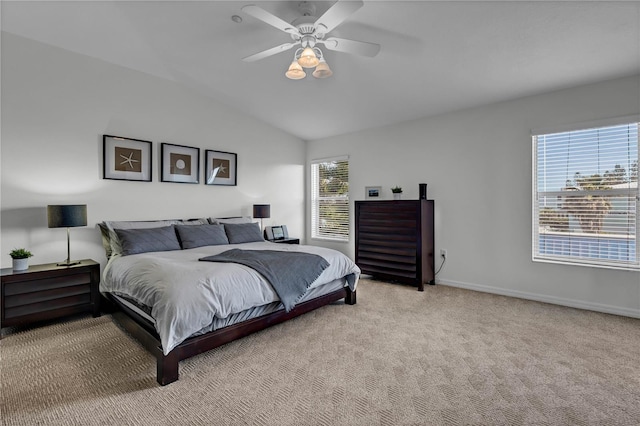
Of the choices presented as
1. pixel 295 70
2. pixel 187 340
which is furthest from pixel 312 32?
pixel 187 340

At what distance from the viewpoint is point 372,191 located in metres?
5.24

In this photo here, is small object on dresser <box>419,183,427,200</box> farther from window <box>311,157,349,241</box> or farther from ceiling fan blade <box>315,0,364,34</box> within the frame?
ceiling fan blade <box>315,0,364,34</box>

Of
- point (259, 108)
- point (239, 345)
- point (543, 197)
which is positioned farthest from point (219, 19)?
point (543, 197)

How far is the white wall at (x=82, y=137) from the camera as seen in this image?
10.7ft

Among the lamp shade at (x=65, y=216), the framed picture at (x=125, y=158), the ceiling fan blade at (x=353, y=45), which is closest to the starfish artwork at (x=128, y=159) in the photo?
the framed picture at (x=125, y=158)

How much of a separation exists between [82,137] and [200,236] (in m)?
1.77

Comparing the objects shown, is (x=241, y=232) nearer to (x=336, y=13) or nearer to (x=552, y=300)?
(x=336, y=13)

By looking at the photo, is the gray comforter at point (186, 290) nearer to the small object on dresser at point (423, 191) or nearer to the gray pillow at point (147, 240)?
the gray pillow at point (147, 240)

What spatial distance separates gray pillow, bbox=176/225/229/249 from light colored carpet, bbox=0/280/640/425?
3.82ft

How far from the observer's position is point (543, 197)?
378 cm

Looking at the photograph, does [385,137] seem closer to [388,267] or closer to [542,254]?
[388,267]

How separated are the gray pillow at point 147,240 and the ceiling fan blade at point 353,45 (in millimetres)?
2796

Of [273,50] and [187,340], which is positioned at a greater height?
[273,50]

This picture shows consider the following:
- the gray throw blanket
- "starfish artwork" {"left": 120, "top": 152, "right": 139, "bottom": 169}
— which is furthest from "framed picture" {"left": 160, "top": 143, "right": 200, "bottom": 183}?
the gray throw blanket
